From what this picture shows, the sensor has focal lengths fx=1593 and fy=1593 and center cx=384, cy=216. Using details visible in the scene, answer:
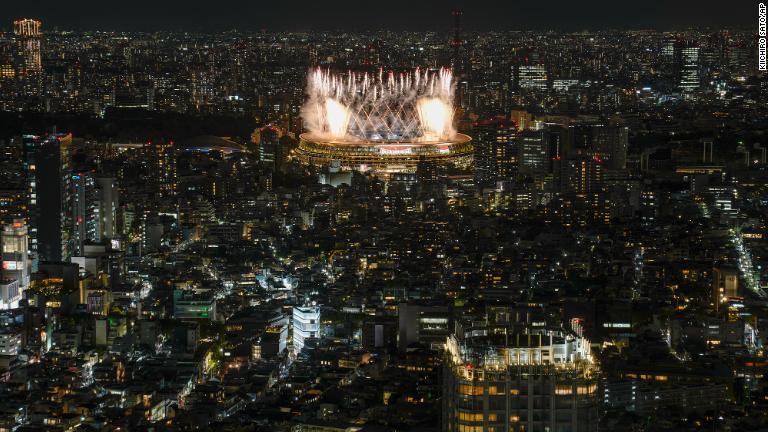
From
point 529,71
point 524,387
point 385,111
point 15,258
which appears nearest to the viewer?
point 524,387

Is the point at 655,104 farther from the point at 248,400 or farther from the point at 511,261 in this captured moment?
the point at 248,400

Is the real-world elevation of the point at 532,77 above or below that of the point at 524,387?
above

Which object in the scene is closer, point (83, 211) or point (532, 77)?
point (83, 211)

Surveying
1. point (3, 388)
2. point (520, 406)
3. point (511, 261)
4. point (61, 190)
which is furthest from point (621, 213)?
point (520, 406)

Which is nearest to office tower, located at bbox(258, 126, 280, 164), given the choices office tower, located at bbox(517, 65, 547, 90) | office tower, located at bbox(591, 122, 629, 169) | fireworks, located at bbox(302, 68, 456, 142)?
fireworks, located at bbox(302, 68, 456, 142)

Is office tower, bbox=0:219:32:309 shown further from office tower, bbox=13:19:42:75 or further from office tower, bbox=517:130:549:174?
office tower, bbox=13:19:42:75

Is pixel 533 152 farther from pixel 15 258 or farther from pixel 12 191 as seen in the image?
pixel 15 258

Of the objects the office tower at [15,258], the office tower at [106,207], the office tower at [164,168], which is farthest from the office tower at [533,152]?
the office tower at [15,258]

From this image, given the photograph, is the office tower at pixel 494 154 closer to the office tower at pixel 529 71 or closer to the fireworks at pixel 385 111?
the fireworks at pixel 385 111

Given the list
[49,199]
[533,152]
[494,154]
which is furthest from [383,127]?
[49,199]
